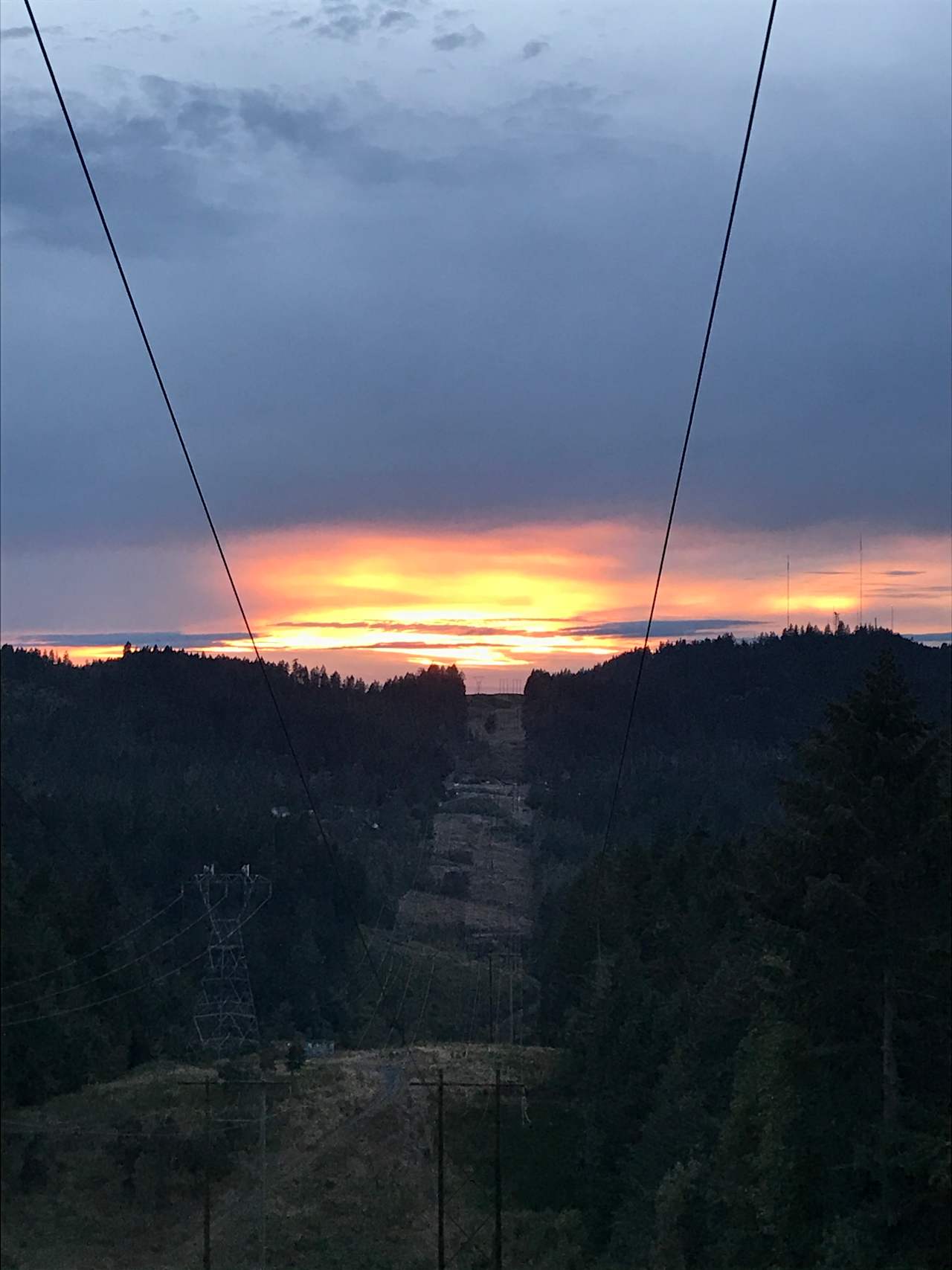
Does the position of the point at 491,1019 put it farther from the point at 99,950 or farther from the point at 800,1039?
the point at 800,1039

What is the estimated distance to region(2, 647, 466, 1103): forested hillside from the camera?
35.4m

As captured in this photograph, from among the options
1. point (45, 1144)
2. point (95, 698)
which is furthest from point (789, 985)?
point (95, 698)

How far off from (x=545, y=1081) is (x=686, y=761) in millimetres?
77506

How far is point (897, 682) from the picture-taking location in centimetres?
2788

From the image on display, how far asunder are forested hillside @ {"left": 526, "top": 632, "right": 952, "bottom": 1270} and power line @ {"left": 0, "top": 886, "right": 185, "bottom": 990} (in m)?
15.4

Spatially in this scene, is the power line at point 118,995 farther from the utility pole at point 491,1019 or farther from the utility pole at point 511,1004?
the utility pole at point 511,1004

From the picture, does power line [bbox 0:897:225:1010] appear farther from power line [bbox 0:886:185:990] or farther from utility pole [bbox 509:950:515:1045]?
utility pole [bbox 509:950:515:1045]

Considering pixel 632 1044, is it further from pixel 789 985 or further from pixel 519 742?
pixel 519 742

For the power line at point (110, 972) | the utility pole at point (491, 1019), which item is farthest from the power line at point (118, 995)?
the utility pole at point (491, 1019)

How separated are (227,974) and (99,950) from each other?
1326cm

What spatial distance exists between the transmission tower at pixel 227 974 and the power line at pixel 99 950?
6.86ft

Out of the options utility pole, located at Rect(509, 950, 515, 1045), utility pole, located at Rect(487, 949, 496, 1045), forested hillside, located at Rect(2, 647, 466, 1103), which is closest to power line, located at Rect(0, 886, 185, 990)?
forested hillside, located at Rect(2, 647, 466, 1103)

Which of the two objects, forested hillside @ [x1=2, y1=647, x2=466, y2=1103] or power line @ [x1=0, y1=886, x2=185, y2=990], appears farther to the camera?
forested hillside @ [x1=2, y1=647, x2=466, y2=1103]

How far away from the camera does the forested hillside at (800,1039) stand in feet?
79.3
